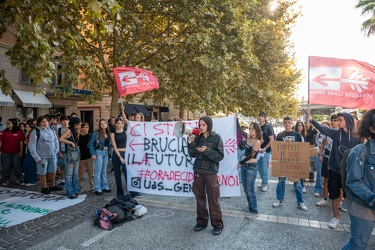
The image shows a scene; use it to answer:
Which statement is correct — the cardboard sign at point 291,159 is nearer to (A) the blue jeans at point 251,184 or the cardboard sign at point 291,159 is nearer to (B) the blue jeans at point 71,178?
(A) the blue jeans at point 251,184

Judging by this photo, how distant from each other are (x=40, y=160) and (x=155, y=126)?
3.08m

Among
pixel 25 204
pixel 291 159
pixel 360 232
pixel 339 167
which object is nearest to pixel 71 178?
pixel 25 204

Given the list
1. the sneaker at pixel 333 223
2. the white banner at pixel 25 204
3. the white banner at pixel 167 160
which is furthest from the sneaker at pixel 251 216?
the white banner at pixel 25 204

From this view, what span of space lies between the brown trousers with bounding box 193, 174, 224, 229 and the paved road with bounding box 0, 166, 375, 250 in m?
0.19

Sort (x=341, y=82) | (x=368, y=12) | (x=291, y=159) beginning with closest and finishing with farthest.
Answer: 1. (x=341, y=82)
2. (x=291, y=159)
3. (x=368, y=12)

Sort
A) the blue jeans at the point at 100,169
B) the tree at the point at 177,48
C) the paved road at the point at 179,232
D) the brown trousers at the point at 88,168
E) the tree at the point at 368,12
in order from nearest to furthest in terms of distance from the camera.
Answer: the paved road at the point at 179,232, the blue jeans at the point at 100,169, the brown trousers at the point at 88,168, the tree at the point at 177,48, the tree at the point at 368,12

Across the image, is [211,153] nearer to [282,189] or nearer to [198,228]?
[198,228]

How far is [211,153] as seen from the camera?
431cm

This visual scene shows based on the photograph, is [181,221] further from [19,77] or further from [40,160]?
[19,77]

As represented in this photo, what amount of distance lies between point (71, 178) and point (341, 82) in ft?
19.5

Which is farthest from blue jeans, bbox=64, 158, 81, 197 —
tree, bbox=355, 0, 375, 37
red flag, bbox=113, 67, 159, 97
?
tree, bbox=355, 0, 375, 37

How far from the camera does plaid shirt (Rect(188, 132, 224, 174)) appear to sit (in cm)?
438

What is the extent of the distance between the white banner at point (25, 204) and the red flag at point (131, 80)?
274 cm

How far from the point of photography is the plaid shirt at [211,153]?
4.38 m
